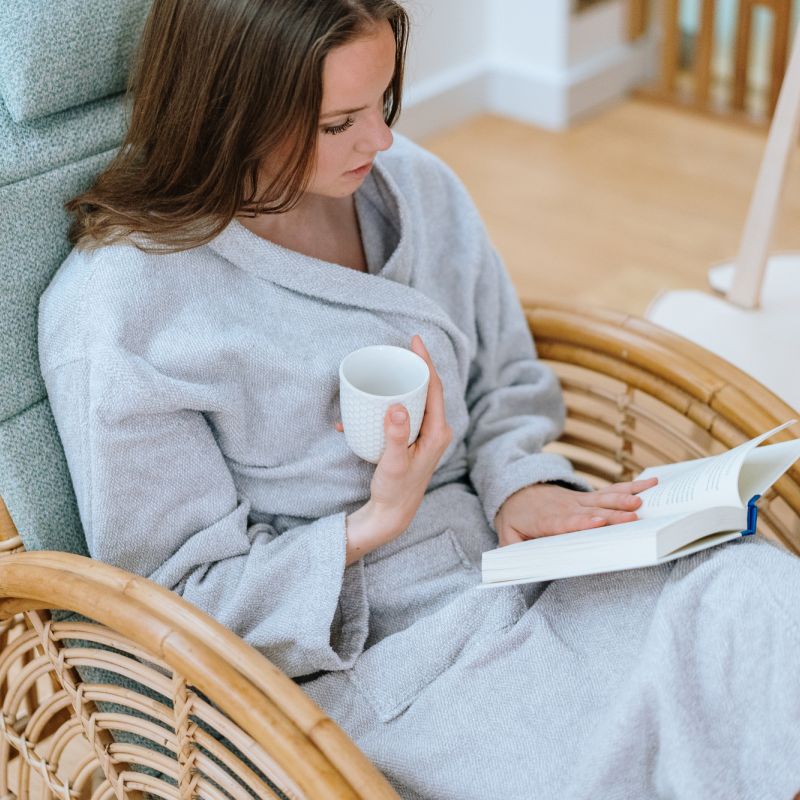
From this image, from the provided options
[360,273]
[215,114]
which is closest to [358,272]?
[360,273]

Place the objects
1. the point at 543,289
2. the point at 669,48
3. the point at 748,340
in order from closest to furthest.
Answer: the point at 748,340 < the point at 543,289 < the point at 669,48

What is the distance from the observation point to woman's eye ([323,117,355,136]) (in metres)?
1.05

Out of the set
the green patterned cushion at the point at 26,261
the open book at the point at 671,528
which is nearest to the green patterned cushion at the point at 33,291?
the green patterned cushion at the point at 26,261

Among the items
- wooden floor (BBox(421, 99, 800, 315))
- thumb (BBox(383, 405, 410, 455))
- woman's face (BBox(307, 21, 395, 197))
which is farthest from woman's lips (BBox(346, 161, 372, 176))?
wooden floor (BBox(421, 99, 800, 315))

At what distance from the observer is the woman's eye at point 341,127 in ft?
3.44

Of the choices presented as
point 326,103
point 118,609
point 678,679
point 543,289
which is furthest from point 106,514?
point 543,289

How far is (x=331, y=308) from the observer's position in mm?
1160

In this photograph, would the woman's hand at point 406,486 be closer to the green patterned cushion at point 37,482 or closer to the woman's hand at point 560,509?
the woman's hand at point 560,509

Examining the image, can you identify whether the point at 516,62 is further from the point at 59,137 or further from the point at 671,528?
the point at 671,528

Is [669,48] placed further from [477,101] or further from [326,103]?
[326,103]

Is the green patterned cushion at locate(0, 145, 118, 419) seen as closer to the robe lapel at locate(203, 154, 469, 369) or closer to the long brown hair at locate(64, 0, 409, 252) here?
the long brown hair at locate(64, 0, 409, 252)

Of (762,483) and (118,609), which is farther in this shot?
(762,483)

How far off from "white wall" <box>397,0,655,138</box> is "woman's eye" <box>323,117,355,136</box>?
2038 millimetres

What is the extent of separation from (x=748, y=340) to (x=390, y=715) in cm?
84
